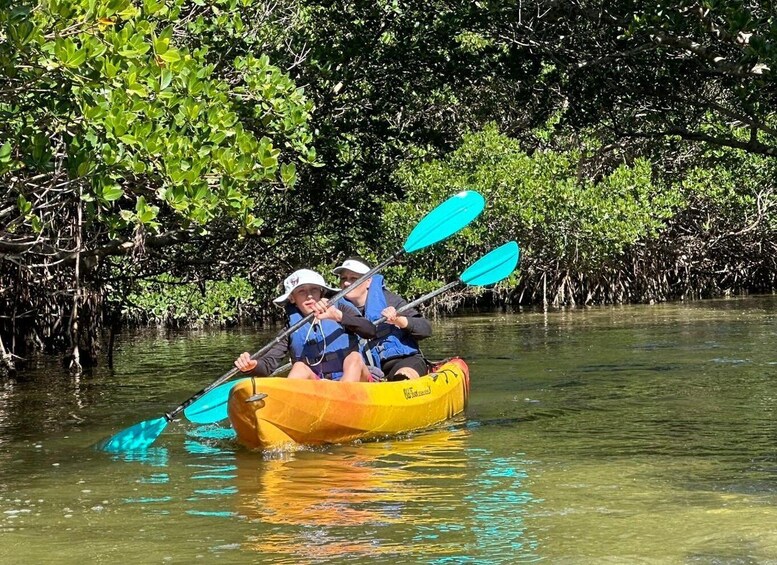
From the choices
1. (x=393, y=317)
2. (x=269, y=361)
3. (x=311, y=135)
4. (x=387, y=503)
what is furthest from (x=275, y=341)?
(x=311, y=135)

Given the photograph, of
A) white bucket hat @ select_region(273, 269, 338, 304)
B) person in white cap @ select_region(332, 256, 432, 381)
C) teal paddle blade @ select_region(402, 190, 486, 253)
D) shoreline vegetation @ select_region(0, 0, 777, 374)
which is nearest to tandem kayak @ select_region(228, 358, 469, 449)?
person in white cap @ select_region(332, 256, 432, 381)

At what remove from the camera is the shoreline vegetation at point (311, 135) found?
652 centimetres

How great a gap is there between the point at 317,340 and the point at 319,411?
0.80 meters

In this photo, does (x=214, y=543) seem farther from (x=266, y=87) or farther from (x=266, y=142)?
(x=266, y=87)

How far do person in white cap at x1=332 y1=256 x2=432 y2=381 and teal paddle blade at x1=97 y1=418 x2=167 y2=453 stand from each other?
60.1 inches

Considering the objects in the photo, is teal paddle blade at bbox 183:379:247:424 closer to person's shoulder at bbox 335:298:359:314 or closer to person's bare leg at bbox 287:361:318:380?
person's bare leg at bbox 287:361:318:380

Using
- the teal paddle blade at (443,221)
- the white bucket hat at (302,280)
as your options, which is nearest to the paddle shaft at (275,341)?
the white bucket hat at (302,280)

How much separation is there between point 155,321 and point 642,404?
17.6 meters

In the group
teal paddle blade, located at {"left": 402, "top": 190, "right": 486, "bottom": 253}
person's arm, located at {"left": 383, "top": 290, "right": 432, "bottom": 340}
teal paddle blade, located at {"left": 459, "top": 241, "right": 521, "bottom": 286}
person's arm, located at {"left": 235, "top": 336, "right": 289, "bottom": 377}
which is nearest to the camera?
person's arm, located at {"left": 235, "top": 336, "right": 289, "bottom": 377}

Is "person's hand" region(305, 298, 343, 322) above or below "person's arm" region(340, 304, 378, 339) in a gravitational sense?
above

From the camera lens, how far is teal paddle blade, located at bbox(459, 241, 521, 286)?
31.6 feet

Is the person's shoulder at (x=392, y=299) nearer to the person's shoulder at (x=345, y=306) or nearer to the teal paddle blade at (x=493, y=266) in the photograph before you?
the person's shoulder at (x=345, y=306)

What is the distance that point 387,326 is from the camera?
27.8ft

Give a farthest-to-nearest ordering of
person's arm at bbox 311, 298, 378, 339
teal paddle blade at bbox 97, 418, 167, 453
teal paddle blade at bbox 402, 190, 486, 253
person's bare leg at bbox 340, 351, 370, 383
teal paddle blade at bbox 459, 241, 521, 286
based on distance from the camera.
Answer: teal paddle blade at bbox 459, 241, 521, 286 → teal paddle blade at bbox 402, 190, 486, 253 → person's bare leg at bbox 340, 351, 370, 383 → person's arm at bbox 311, 298, 378, 339 → teal paddle blade at bbox 97, 418, 167, 453
